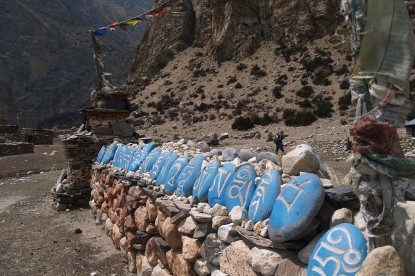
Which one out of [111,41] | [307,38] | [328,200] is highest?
[111,41]

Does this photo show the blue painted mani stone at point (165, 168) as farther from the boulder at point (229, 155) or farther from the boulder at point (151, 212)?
the boulder at point (229, 155)

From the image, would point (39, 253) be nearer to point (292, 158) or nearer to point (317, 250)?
point (292, 158)

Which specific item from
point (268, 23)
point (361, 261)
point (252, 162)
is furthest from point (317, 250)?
point (268, 23)

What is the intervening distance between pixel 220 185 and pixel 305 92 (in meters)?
26.7

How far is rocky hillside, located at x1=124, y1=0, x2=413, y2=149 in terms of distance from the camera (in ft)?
82.2

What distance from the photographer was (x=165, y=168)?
4633mm

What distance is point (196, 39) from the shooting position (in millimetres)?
44969

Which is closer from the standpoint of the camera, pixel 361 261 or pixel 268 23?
pixel 361 261

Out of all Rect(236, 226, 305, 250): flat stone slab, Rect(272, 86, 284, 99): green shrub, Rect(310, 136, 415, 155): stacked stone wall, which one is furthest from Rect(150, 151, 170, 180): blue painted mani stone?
Rect(272, 86, 284, 99): green shrub

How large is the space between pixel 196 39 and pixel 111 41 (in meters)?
48.1

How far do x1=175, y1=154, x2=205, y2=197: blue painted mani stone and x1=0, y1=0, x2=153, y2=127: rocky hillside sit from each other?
207 ft

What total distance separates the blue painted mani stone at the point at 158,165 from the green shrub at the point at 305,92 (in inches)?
978

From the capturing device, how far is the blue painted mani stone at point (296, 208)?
218 cm

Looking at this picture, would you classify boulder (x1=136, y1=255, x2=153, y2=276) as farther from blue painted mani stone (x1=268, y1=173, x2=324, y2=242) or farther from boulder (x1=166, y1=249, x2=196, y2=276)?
blue painted mani stone (x1=268, y1=173, x2=324, y2=242)
